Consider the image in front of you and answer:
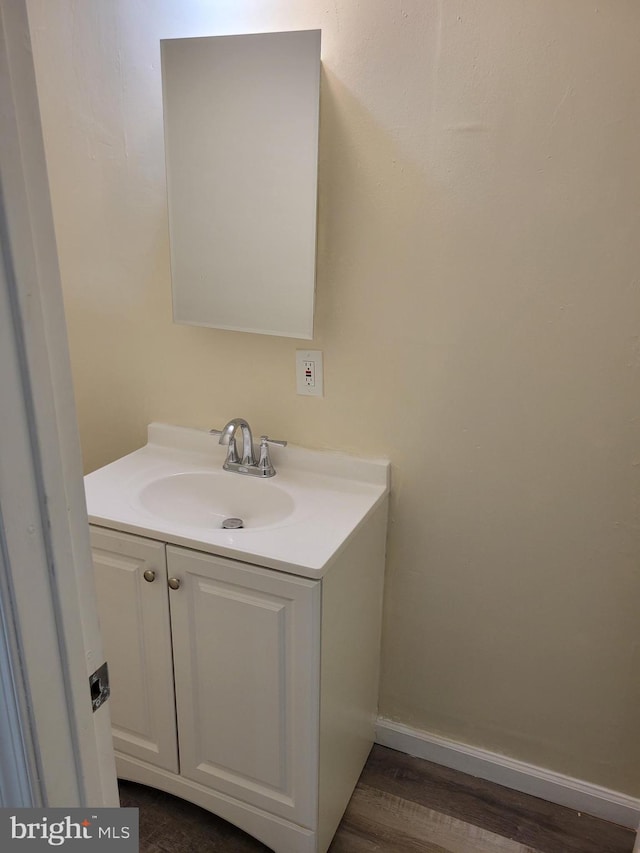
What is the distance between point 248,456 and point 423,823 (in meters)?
1.04

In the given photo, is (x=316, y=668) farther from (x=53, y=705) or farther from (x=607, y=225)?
(x=607, y=225)

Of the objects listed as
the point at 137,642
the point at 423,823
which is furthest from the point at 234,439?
the point at 423,823

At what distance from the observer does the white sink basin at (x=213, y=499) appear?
5.27ft

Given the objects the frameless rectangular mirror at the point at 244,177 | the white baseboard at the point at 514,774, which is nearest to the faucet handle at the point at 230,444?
the frameless rectangular mirror at the point at 244,177

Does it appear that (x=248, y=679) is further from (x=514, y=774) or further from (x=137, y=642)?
(x=514, y=774)

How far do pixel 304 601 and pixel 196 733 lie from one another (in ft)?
1.75

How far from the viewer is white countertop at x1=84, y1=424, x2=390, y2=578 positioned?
4.28ft

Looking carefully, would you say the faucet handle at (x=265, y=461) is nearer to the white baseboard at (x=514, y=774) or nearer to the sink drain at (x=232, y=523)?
the sink drain at (x=232, y=523)

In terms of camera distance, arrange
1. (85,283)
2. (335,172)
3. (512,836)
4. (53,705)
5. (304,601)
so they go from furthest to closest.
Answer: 1. (85,283)
2. (512,836)
3. (335,172)
4. (304,601)
5. (53,705)

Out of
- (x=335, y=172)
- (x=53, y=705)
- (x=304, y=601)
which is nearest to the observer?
(x=53, y=705)

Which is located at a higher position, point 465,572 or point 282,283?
point 282,283

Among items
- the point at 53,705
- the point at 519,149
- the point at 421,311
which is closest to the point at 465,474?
the point at 421,311

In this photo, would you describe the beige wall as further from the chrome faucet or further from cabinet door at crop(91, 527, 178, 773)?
cabinet door at crop(91, 527, 178, 773)

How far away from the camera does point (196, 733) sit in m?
1.51
